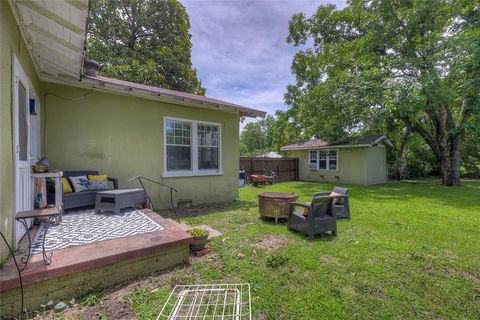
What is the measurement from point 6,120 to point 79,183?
8.91 feet

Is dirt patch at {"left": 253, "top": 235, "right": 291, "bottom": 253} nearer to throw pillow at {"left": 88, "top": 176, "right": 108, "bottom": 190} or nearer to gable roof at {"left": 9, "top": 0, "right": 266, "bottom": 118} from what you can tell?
throw pillow at {"left": 88, "top": 176, "right": 108, "bottom": 190}

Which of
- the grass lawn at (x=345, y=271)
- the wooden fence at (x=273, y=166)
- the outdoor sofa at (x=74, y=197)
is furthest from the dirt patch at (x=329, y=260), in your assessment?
the wooden fence at (x=273, y=166)

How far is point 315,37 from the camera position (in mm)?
15953

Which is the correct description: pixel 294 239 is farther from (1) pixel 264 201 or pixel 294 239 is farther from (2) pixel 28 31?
(2) pixel 28 31

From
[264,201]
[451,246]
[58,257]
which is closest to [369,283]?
[451,246]

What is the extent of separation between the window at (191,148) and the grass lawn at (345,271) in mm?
2081

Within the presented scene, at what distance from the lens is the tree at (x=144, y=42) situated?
13.6m

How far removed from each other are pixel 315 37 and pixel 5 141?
17538 mm

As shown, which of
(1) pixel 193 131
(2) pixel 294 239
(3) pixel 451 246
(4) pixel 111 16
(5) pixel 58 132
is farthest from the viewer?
(4) pixel 111 16

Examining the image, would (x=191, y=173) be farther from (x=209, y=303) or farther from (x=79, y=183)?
(x=209, y=303)

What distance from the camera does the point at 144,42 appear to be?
52.3ft

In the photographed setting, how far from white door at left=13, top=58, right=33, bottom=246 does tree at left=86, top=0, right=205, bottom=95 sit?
10.8 m

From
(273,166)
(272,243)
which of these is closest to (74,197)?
(272,243)

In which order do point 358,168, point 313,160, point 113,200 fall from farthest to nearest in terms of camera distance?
point 313,160 < point 358,168 < point 113,200
